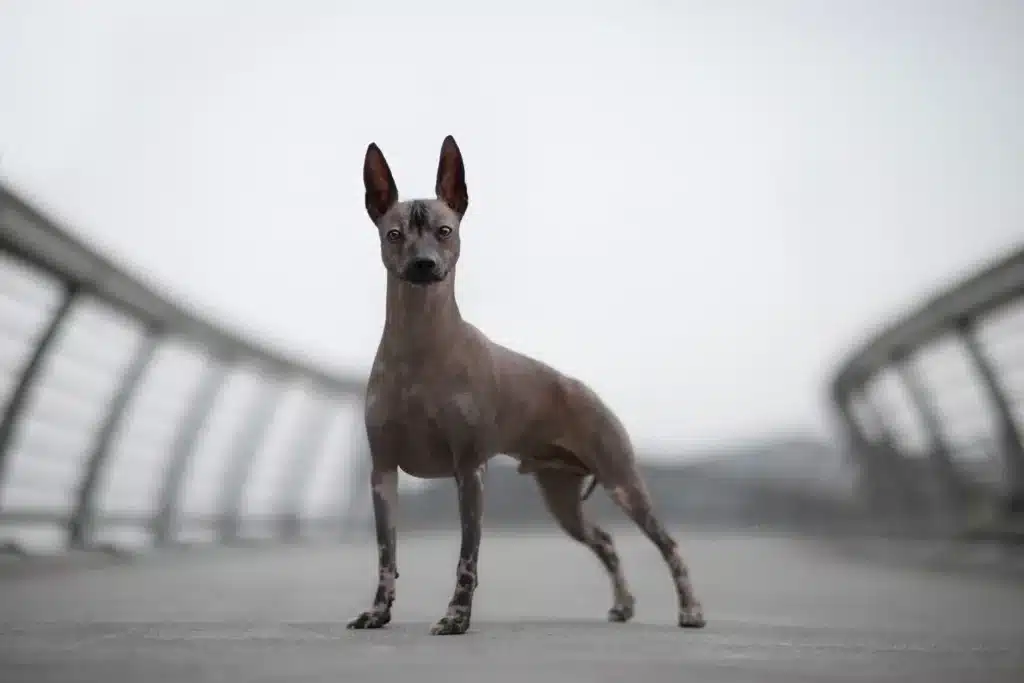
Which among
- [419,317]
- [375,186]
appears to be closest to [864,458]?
[419,317]

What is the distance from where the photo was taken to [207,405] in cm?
1269

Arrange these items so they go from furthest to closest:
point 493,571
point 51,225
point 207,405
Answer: point 207,405 < point 493,571 < point 51,225

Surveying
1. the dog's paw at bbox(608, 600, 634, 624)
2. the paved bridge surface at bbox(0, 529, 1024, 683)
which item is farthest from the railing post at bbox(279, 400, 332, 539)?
the dog's paw at bbox(608, 600, 634, 624)

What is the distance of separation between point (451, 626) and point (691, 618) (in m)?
1.22

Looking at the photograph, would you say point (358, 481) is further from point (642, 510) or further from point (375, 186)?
point (375, 186)

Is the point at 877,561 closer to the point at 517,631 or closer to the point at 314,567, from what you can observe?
the point at 314,567

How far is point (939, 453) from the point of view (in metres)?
11.0

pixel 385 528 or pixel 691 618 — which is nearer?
pixel 385 528

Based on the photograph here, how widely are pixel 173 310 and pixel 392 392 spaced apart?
6485mm

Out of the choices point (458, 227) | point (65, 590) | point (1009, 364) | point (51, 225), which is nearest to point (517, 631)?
point (458, 227)

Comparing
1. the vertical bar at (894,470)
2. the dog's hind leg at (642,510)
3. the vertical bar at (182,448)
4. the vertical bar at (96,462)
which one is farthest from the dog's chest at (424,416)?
the vertical bar at (894,470)

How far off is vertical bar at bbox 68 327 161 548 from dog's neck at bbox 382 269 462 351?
20.0 ft

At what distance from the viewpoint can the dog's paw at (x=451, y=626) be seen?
14.5 feet

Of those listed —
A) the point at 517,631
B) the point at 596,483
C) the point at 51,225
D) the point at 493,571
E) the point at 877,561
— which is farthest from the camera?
the point at 877,561
